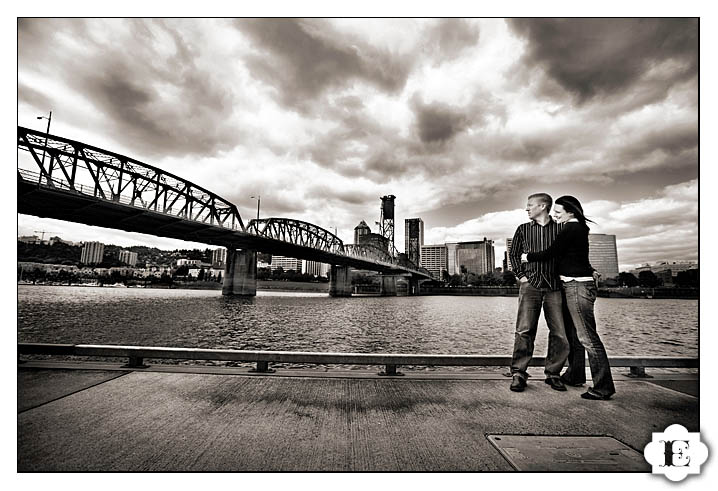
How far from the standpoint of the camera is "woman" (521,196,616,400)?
3223 millimetres

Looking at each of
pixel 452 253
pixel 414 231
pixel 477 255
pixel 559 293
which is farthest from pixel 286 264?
pixel 559 293

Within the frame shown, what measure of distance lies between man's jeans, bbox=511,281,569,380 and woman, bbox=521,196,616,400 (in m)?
0.12

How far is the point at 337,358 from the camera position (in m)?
3.94

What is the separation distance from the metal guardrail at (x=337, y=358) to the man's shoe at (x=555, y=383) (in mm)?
237

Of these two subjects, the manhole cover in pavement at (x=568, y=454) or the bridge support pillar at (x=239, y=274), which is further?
the bridge support pillar at (x=239, y=274)

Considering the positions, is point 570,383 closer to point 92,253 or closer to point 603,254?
point 603,254

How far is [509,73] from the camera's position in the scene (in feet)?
11.8

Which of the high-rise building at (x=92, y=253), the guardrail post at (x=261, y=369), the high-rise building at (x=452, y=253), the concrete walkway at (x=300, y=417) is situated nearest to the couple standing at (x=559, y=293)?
the concrete walkway at (x=300, y=417)

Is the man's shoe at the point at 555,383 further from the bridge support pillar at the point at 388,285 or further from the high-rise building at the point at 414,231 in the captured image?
the bridge support pillar at the point at 388,285

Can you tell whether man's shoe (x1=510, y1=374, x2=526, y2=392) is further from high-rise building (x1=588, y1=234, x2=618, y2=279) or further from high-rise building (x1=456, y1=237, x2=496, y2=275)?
high-rise building (x1=456, y1=237, x2=496, y2=275)

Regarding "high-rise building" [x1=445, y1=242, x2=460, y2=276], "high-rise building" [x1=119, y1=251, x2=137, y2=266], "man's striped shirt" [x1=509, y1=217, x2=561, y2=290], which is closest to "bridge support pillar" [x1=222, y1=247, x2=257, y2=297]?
"high-rise building" [x1=119, y1=251, x2=137, y2=266]

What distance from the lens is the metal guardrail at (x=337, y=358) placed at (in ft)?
12.7
